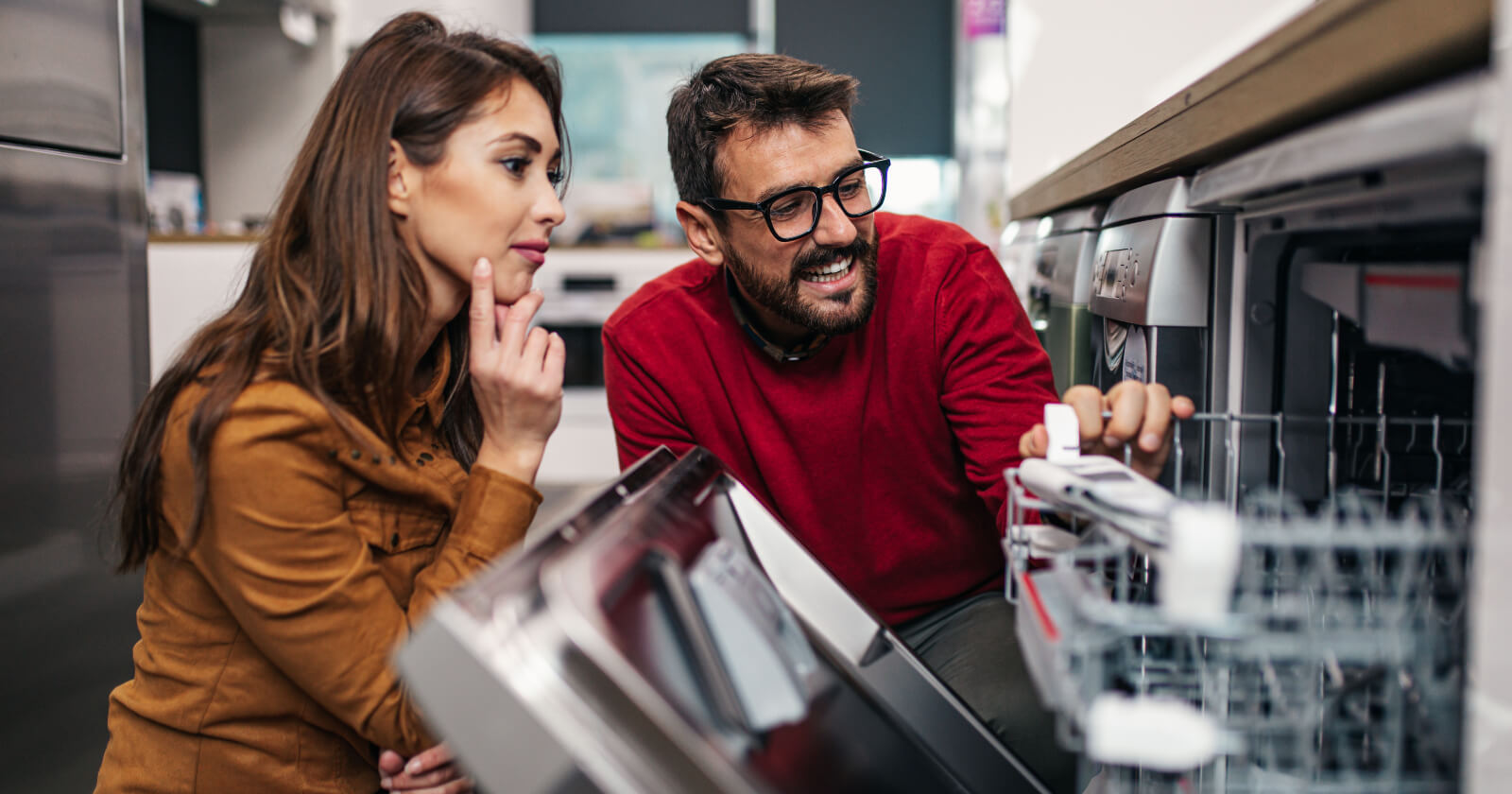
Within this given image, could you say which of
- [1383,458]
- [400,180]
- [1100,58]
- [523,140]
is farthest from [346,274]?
[1100,58]

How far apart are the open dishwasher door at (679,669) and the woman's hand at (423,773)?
1.10 ft

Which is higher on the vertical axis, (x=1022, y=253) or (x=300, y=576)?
(x=1022, y=253)

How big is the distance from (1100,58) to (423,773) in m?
1.28

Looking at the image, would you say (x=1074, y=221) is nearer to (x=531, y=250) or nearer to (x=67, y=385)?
(x=531, y=250)

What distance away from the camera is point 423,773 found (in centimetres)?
94

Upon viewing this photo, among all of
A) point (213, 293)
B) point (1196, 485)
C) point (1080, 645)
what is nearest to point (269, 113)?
point (213, 293)

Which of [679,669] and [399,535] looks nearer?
[679,669]

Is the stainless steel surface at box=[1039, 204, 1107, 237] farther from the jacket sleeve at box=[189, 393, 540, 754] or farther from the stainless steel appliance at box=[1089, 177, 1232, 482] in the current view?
the jacket sleeve at box=[189, 393, 540, 754]

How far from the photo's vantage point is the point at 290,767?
986mm

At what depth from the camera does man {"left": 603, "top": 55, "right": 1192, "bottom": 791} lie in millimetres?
1347

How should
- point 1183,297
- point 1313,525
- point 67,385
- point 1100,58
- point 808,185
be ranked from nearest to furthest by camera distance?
point 1313,525 → point 1183,297 → point 808,185 → point 1100,58 → point 67,385

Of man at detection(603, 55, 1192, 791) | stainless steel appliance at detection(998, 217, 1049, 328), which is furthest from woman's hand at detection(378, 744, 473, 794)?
stainless steel appliance at detection(998, 217, 1049, 328)

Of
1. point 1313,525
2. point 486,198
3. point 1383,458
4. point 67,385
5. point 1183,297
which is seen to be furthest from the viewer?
point 67,385

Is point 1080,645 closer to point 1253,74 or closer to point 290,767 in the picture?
point 1253,74
